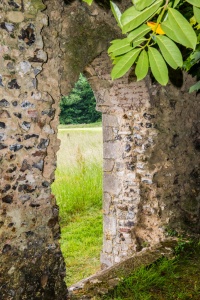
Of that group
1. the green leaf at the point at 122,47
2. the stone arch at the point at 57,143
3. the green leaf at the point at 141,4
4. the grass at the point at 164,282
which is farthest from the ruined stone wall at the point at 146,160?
the green leaf at the point at 141,4

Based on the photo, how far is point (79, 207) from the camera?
24.7 ft

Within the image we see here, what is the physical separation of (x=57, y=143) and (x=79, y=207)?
4.35 meters

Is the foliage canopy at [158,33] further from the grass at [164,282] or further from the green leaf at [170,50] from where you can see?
the grass at [164,282]

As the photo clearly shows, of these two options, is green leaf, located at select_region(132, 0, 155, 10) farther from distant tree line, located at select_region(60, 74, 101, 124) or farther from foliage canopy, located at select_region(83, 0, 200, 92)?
distant tree line, located at select_region(60, 74, 101, 124)

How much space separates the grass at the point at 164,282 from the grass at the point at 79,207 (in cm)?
166

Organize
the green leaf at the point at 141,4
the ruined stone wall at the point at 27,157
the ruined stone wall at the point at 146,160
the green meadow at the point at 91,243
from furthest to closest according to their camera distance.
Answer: the ruined stone wall at the point at 146,160 < the green meadow at the point at 91,243 < the ruined stone wall at the point at 27,157 < the green leaf at the point at 141,4

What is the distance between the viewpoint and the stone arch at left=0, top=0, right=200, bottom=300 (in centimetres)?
305

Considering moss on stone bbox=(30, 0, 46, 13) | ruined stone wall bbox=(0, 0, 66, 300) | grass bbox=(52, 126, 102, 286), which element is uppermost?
moss on stone bbox=(30, 0, 46, 13)

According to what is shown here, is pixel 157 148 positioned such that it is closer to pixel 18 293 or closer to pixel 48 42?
pixel 48 42

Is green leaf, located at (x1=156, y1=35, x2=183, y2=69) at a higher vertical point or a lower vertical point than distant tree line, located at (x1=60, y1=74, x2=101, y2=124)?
lower

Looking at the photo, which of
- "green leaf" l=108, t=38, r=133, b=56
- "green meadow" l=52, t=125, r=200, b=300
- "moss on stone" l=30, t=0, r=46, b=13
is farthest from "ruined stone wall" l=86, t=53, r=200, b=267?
"green leaf" l=108, t=38, r=133, b=56

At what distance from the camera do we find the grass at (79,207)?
563 centimetres

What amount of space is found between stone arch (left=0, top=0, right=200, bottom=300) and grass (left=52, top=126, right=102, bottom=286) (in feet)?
2.70

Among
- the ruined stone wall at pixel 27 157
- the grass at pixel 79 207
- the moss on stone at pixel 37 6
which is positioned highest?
the moss on stone at pixel 37 6
